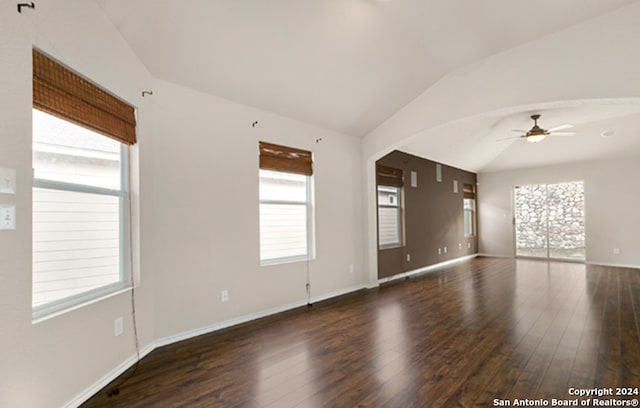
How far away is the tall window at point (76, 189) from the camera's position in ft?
6.33

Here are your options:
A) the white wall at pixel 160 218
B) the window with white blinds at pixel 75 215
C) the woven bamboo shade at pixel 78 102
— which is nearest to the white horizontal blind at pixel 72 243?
the window with white blinds at pixel 75 215

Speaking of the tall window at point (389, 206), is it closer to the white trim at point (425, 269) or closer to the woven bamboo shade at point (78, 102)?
the white trim at point (425, 269)

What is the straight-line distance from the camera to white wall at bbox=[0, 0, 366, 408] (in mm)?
1666

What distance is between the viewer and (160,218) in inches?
115

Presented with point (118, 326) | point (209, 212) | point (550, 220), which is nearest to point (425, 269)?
point (550, 220)

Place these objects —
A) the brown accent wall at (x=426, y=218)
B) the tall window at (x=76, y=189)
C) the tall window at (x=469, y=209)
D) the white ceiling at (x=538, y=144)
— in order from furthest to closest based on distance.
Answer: the tall window at (x=469, y=209) < the brown accent wall at (x=426, y=218) < the white ceiling at (x=538, y=144) < the tall window at (x=76, y=189)

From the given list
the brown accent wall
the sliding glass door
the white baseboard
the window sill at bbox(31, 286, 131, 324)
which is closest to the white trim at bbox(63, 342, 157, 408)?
the white baseboard

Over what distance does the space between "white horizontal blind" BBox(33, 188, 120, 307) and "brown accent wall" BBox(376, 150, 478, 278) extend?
425 cm

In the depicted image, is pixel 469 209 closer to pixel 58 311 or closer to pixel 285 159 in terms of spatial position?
pixel 285 159

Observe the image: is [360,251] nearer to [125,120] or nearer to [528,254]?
[125,120]

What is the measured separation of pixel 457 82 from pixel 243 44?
116 inches

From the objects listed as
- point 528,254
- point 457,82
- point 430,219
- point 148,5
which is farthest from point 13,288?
point 528,254

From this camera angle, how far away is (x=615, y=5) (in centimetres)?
297

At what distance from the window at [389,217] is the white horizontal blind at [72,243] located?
4311 mm
